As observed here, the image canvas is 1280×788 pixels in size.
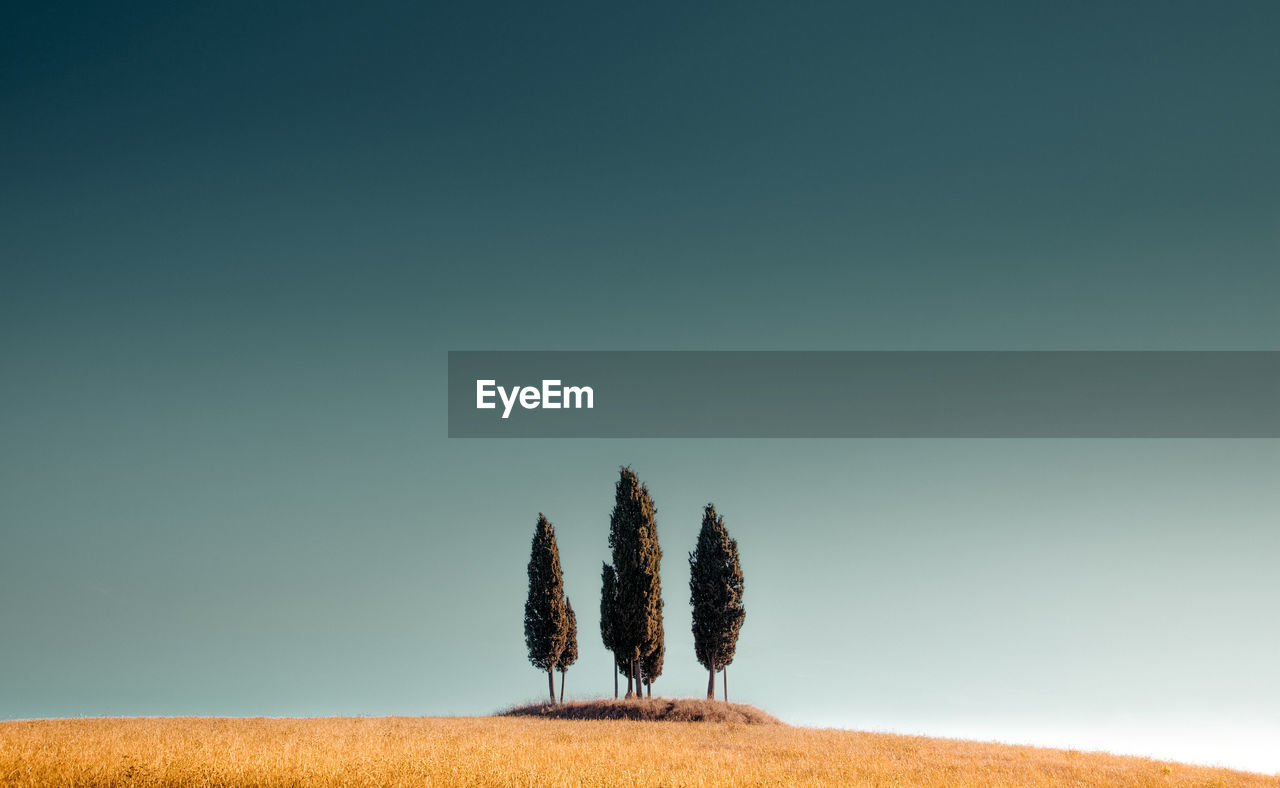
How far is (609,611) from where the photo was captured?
1826 inches

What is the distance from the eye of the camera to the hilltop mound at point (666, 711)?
3712 cm

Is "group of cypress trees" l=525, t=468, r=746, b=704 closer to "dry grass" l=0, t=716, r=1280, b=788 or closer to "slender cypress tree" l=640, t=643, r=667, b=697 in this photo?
"slender cypress tree" l=640, t=643, r=667, b=697

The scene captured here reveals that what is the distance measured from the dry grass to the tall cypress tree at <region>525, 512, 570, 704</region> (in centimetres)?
1406

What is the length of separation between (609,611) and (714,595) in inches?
250

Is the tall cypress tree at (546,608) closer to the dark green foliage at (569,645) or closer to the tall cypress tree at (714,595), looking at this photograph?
the dark green foliage at (569,645)

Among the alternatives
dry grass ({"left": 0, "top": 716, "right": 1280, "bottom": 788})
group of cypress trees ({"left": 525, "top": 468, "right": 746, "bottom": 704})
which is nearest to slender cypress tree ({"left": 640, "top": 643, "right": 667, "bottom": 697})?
group of cypress trees ({"left": 525, "top": 468, "right": 746, "bottom": 704})

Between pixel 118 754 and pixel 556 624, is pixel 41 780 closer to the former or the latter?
pixel 118 754

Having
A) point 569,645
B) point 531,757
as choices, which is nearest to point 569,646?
point 569,645

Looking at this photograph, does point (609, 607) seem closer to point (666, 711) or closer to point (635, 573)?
point (635, 573)

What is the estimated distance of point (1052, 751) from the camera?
2611cm

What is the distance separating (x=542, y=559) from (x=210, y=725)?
22.7m

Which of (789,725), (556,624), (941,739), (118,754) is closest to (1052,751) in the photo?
(941,739)

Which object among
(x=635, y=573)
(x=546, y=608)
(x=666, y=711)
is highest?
(x=635, y=573)

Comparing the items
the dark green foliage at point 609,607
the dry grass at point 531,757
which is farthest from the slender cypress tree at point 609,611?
the dry grass at point 531,757
